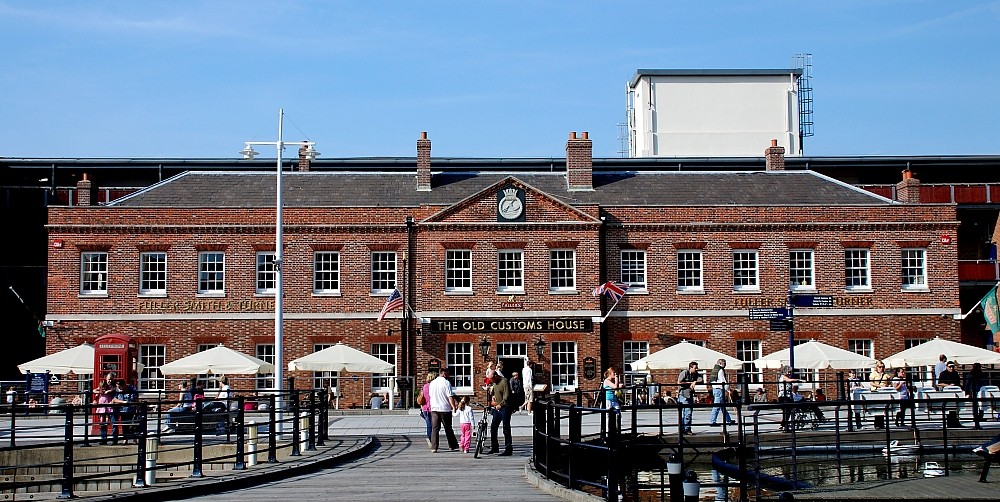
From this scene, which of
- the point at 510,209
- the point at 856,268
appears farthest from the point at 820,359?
the point at 510,209

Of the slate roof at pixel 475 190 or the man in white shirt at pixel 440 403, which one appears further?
the slate roof at pixel 475 190

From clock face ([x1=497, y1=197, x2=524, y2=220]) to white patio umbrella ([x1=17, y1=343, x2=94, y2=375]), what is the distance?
13.7 metres

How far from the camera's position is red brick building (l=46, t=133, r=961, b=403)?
39.0 m

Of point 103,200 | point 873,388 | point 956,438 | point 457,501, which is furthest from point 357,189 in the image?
point 457,501

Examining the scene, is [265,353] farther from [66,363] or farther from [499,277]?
[499,277]

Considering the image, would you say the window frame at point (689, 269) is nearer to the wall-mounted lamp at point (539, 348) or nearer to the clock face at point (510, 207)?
the wall-mounted lamp at point (539, 348)

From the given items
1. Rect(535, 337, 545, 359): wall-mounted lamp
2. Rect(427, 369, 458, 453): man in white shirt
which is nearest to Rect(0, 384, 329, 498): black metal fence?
Rect(427, 369, 458, 453): man in white shirt

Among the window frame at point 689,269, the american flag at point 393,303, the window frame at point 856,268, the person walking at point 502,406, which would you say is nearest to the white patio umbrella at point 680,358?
the window frame at point 689,269

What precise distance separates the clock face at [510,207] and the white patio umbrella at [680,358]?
6.63 m

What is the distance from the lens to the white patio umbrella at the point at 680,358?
35375mm

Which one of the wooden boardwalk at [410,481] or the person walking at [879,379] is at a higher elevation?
the person walking at [879,379]

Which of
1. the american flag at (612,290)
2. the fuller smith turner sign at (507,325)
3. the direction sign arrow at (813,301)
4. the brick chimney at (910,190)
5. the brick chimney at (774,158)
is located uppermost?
the brick chimney at (774,158)

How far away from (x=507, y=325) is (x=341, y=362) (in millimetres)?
6135

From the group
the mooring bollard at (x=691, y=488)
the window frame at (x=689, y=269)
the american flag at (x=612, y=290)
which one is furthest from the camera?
the window frame at (x=689, y=269)
